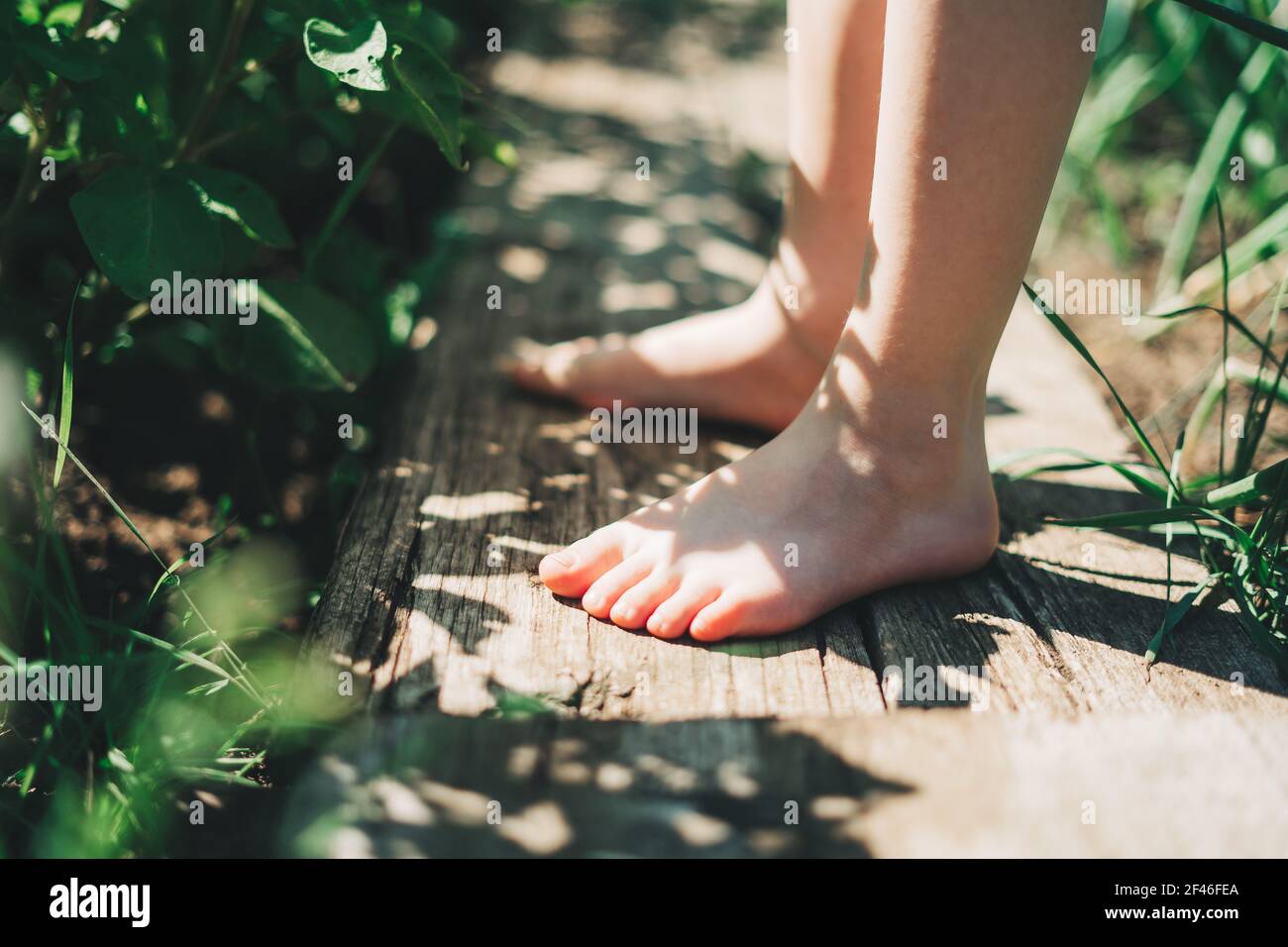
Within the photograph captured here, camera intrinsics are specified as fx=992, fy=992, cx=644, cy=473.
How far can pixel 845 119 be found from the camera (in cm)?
137

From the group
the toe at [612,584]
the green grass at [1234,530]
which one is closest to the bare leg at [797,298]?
the green grass at [1234,530]

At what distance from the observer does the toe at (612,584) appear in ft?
3.83

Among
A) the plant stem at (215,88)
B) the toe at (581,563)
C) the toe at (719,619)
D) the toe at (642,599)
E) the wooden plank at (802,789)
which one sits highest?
the plant stem at (215,88)

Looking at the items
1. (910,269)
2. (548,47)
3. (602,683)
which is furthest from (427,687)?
(548,47)

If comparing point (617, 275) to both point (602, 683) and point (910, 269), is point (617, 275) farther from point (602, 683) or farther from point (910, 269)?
point (602, 683)

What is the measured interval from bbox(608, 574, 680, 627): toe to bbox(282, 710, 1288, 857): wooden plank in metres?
0.16

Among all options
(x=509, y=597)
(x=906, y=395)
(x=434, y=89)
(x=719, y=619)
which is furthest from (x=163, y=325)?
(x=906, y=395)

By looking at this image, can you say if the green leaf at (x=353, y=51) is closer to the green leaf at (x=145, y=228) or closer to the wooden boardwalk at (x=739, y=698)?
the green leaf at (x=145, y=228)

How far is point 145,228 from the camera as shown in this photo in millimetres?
1140

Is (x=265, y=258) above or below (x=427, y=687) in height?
above

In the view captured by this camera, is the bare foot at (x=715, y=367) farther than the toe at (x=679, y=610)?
Yes

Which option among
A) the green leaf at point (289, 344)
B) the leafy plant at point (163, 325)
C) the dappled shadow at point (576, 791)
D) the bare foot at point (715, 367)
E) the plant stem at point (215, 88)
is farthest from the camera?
the bare foot at point (715, 367)
